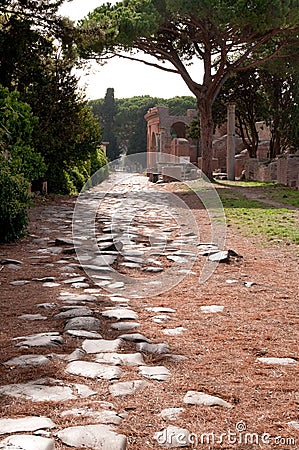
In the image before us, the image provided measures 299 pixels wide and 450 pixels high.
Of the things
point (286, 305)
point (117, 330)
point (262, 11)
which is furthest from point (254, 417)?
point (262, 11)

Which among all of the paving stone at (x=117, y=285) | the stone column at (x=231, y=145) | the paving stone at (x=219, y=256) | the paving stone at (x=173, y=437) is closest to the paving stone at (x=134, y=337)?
the paving stone at (x=173, y=437)

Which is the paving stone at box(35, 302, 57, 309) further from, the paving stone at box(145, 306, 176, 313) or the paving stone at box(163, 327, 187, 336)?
the paving stone at box(163, 327, 187, 336)

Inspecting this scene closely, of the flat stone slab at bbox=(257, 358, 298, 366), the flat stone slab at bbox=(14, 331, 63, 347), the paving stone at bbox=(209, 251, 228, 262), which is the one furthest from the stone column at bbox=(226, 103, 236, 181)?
the flat stone slab at bbox=(257, 358, 298, 366)

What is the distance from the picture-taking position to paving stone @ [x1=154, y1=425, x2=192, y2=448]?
246 cm

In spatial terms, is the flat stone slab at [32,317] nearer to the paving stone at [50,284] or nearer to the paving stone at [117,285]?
the paving stone at [50,284]

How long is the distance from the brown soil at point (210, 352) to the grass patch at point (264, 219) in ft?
8.65

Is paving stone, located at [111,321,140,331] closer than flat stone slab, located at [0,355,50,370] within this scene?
No

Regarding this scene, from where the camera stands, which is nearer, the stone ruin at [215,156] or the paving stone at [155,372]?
the paving stone at [155,372]

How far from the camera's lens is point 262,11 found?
752 inches

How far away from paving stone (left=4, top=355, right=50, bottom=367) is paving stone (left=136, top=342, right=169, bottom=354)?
63 cm

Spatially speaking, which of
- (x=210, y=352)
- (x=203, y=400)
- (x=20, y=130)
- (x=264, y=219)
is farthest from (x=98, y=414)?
(x=20, y=130)

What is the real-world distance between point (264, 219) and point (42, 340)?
8468 mm

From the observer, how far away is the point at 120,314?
451 cm

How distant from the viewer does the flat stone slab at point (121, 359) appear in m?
3.43
